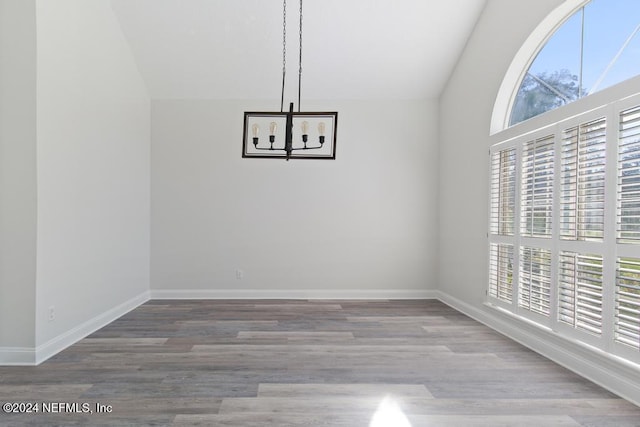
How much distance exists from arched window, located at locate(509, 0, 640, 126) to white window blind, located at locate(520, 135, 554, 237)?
1.30 feet

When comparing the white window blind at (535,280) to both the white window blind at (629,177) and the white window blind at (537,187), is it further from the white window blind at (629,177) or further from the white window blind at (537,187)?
the white window blind at (629,177)

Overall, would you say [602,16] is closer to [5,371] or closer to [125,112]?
[125,112]

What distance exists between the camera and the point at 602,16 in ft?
9.36

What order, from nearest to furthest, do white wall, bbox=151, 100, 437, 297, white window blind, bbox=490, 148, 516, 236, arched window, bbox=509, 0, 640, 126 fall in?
arched window, bbox=509, 0, 640, 126 → white window blind, bbox=490, 148, 516, 236 → white wall, bbox=151, 100, 437, 297

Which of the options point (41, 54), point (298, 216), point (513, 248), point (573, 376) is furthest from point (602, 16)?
point (41, 54)

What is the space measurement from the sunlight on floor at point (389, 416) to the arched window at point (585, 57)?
2694mm

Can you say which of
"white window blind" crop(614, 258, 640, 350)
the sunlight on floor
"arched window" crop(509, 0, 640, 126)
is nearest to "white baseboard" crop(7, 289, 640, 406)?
"white window blind" crop(614, 258, 640, 350)

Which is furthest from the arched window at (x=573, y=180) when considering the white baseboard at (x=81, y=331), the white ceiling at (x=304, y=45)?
the white baseboard at (x=81, y=331)

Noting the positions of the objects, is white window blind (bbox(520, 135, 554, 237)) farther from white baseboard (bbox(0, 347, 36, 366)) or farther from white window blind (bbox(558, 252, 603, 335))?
white baseboard (bbox(0, 347, 36, 366))

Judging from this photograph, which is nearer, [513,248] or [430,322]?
[513,248]

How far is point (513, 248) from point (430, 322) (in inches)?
47.6

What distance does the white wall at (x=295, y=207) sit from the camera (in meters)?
5.25

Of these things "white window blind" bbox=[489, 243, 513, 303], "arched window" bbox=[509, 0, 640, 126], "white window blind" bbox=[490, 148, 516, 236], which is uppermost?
"arched window" bbox=[509, 0, 640, 126]

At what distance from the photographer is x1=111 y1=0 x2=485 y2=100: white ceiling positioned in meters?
4.22
